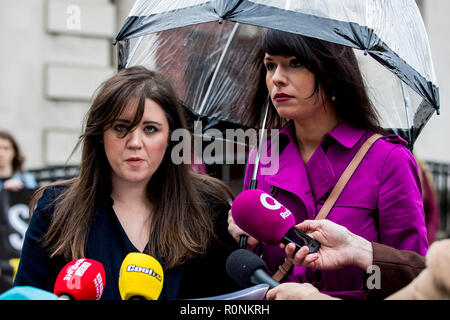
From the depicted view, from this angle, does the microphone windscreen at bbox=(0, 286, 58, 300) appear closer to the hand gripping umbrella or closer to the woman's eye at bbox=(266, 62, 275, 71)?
the hand gripping umbrella

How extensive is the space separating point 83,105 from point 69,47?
0.85 meters

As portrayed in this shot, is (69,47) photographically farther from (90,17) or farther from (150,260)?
(150,260)

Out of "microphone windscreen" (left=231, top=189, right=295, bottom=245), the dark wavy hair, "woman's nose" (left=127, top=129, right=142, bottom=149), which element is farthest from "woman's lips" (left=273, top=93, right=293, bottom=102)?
→ "woman's nose" (left=127, top=129, right=142, bottom=149)

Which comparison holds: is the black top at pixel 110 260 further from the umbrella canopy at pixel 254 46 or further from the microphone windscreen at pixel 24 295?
the microphone windscreen at pixel 24 295

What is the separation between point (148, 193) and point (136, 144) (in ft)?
1.23

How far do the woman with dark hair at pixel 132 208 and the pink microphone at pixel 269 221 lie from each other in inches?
21.6

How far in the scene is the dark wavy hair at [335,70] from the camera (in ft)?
9.41

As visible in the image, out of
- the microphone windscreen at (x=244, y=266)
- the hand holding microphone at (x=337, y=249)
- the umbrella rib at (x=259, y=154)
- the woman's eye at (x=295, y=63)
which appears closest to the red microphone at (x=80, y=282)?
the microphone windscreen at (x=244, y=266)

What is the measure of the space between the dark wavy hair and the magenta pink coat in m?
0.09

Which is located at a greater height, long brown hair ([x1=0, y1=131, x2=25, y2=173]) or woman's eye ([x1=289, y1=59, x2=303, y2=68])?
woman's eye ([x1=289, y1=59, x2=303, y2=68])

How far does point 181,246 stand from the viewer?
9.96ft

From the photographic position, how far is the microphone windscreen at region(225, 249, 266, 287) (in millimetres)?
2355

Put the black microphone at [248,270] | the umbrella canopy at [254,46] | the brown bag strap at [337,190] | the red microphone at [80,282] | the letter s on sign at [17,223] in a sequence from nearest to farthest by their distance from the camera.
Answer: the red microphone at [80,282]
the black microphone at [248,270]
the umbrella canopy at [254,46]
the brown bag strap at [337,190]
the letter s on sign at [17,223]

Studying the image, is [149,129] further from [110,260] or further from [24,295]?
[24,295]
